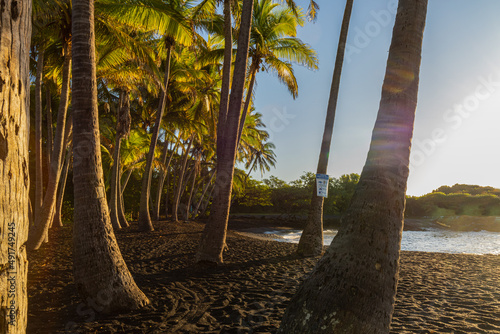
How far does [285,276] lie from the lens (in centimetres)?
686

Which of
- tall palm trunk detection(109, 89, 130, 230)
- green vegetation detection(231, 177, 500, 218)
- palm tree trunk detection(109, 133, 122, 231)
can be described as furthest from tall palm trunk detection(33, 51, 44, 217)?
green vegetation detection(231, 177, 500, 218)

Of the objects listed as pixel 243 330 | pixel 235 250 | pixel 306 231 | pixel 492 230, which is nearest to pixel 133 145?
pixel 235 250

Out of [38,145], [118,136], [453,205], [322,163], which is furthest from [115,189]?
[453,205]

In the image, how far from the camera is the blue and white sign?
9.11 m

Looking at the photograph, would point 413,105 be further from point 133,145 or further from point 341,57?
point 133,145

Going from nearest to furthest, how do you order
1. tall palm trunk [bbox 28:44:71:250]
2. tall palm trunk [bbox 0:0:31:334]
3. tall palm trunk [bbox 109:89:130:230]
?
tall palm trunk [bbox 0:0:31:334] < tall palm trunk [bbox 28:44:71:250] < tall palm trunk [bbox 109:89:130:230]

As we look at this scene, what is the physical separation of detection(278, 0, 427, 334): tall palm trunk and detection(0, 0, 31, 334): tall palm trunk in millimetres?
2091

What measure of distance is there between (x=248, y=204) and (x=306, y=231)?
2494cm

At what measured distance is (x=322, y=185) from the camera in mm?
9281

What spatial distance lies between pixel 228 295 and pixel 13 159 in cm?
443

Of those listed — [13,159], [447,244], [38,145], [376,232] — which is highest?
[38,145]

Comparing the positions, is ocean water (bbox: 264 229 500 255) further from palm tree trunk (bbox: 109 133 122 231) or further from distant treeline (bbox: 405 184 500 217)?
distant treeline (bbox: 405 184 500 217)

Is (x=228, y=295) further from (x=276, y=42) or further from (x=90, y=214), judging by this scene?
(x=276, y=42)

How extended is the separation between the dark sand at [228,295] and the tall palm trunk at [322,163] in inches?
28.5
